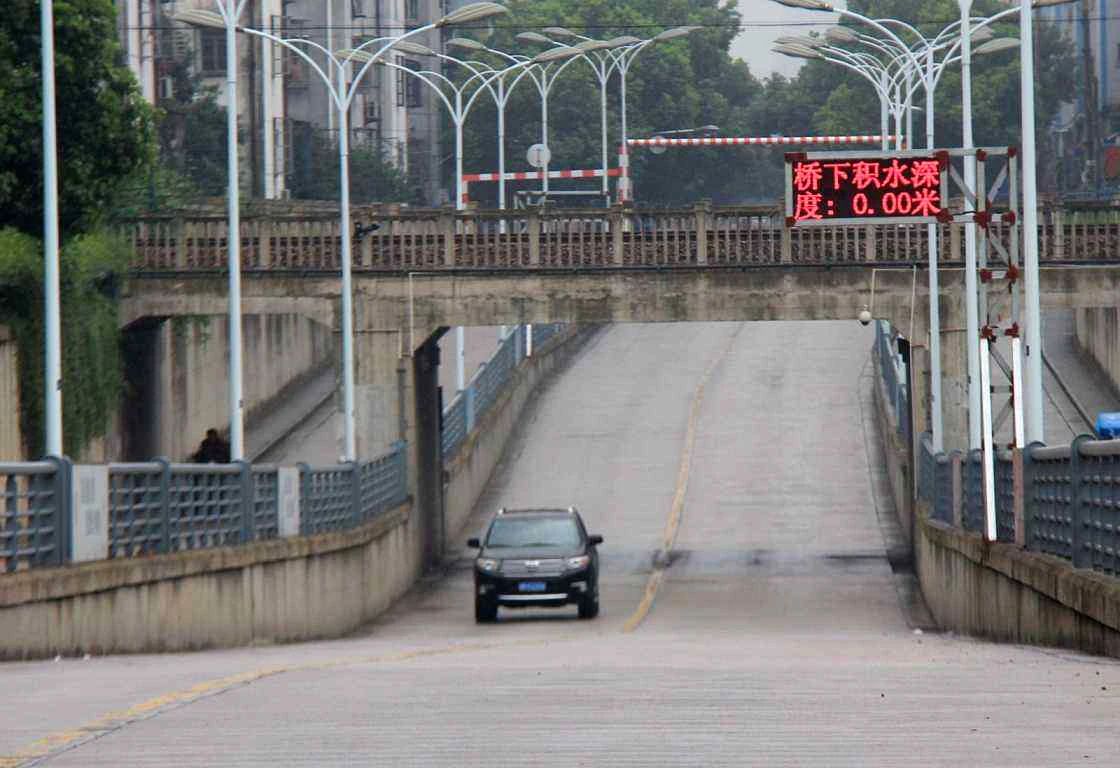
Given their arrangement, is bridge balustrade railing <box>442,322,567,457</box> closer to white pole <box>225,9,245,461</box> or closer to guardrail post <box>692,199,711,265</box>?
guardrail post <box>692,199,711,265</box>

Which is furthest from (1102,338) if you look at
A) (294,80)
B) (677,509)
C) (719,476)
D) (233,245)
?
(294,80)

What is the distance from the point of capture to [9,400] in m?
36.7

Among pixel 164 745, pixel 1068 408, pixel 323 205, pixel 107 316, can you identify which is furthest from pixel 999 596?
pixel 323 205

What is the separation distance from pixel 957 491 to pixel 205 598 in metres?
12.1

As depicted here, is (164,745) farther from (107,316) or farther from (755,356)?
(755,356)

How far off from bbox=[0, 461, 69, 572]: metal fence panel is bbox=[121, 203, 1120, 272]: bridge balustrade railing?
79.5ft

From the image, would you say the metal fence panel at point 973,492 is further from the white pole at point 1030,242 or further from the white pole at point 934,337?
the white pole at point 934,337

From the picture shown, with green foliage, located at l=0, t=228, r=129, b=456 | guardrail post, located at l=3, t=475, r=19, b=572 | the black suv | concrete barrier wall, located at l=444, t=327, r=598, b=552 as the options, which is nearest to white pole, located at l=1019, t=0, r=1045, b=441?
the black suv

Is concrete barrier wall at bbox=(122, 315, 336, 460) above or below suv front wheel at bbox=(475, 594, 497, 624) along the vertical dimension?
above

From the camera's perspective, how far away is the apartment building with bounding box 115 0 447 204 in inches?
2785

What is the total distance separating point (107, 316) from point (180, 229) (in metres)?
2.38

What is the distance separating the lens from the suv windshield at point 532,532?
110 ft

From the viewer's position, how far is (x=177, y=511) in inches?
948

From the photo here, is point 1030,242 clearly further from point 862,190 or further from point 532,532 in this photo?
point 532,532
